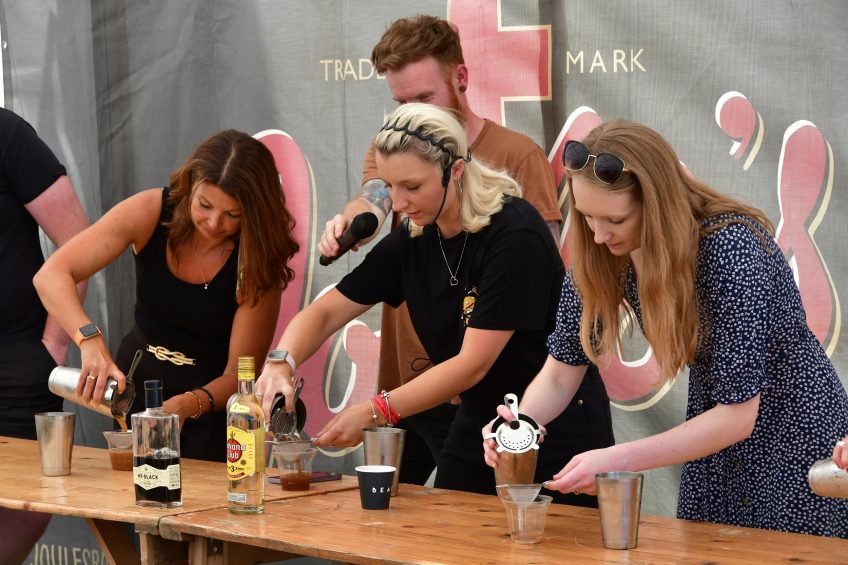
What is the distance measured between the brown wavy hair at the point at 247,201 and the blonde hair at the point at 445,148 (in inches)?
24.2

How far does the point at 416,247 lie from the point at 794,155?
110 cm

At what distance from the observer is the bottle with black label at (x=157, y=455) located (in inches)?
88.5

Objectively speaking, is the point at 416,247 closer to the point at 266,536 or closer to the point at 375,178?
the point at 375,178

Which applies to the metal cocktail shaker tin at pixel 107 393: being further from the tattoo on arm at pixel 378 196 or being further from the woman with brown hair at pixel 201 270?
the tattoo on arm at pixel 378 196

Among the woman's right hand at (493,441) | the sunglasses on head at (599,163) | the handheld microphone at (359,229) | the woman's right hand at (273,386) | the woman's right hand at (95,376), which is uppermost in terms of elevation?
the sunglasses on head at (599,163)

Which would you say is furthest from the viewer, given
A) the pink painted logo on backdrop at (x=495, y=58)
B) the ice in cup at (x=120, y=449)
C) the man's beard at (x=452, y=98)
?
the pink painted logo on backdrop at (x=495, y=58)

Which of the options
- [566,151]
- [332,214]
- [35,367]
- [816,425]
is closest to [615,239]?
[566,151]

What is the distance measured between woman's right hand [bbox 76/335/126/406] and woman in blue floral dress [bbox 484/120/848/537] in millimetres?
1208

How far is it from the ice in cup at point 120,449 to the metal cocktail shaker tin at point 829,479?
1683mm

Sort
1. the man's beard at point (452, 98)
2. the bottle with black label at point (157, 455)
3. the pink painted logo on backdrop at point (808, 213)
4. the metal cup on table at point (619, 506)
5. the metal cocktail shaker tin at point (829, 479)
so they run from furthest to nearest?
the man's beard at point (452, 98)
the pink painted logo on backdrop at point (808, 213)
the bottle with black label at point (157, 455)
the metal cup on table at point (619, 506)
the metal cocktail shaker tin at point (829, 479)

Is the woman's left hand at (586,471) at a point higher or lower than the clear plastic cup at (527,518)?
higher

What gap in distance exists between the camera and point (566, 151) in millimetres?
2068

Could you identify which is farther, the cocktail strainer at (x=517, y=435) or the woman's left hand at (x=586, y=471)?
the cocktail strainer at (x=517, y=435)

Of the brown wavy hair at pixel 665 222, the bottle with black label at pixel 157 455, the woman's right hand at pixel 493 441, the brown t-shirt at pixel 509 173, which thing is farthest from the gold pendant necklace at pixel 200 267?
the brown wavy hair at pixel 665 222
